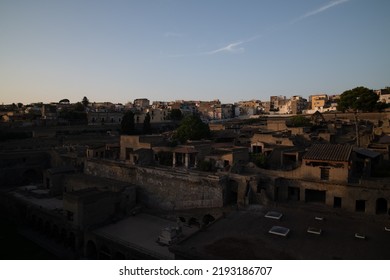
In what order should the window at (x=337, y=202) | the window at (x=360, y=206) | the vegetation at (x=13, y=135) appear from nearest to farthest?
the window at (x=360, y=206), the window at (x=337, y=202), the vegetation at (x=13, y=135)

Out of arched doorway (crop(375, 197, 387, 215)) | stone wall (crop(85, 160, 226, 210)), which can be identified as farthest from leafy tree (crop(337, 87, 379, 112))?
stone wall (crop(85, 160, 226, 210))

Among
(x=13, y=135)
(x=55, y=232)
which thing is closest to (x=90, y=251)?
(x=55, y=232)

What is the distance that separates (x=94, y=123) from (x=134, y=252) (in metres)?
55.9

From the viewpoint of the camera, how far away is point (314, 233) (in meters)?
13.9

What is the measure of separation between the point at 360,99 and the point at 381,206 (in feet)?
109

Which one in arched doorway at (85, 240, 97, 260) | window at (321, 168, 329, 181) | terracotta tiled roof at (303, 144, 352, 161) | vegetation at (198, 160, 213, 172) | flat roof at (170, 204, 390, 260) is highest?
terracotta tiled roof at (303, 144, 352, 161)

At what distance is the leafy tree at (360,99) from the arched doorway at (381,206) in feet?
103

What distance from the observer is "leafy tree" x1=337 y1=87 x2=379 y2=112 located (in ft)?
149

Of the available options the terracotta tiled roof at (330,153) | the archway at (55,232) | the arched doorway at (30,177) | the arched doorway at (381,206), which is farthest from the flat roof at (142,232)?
the arched doorway at (30,177)

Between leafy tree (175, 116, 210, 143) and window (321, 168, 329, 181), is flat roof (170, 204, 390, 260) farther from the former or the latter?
leafy tree (175, 116, 210, 143)

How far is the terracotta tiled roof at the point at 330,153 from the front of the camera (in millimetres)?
18359

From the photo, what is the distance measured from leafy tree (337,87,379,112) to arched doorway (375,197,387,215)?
3124 centimetres

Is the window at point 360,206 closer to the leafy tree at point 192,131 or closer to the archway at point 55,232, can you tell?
the leafy tree at point 192,131

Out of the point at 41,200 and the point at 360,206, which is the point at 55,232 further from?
the point at 360,206
